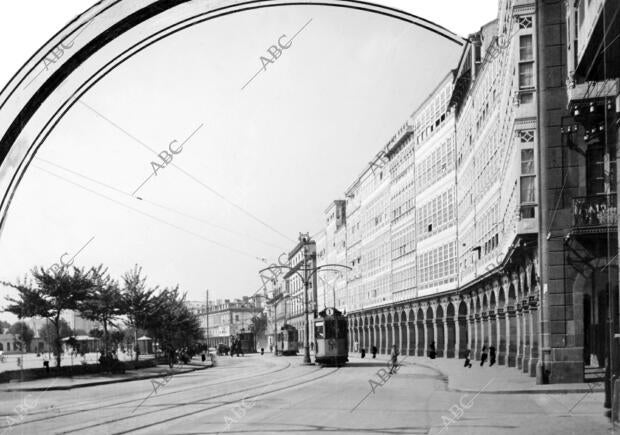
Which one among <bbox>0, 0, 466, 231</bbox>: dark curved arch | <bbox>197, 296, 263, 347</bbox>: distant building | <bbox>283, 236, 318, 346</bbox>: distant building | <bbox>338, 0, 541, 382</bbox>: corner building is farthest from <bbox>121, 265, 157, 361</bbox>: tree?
<bbox>197, 296, 263, 347</bbox>: distant building

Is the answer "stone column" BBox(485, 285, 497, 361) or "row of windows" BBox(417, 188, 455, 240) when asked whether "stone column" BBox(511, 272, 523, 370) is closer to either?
"stone column" BBox(485, 285, 497, 361)

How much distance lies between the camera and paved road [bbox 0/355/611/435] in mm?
15062

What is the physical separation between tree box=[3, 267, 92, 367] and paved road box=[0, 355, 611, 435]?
31.6 ft

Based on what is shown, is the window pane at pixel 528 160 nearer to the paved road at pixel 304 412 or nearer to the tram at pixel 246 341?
the paved road at pixel 304 412

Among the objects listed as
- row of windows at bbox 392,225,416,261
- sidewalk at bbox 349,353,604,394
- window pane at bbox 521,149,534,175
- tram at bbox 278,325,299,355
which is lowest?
tram at bbox 278,325,299,355

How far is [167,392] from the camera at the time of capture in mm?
27562

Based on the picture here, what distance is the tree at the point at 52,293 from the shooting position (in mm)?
36844

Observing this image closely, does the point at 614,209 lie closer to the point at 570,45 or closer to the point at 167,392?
the point at 570,45

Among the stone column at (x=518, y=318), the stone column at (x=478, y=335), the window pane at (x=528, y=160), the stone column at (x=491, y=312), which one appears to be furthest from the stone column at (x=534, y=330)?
the stone column at (x=478, y=335)

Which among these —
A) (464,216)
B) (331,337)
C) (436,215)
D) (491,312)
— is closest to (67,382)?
(331,337)

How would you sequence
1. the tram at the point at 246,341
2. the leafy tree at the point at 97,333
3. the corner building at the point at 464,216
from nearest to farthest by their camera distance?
the corner building at the point at 464,216 → the leafy tree at the point at 97,333 → the tram at the point at 246,341

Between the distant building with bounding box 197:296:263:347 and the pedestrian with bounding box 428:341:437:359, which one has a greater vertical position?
the pedestrian with bounding box 428:341:437:359

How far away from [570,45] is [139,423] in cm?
1615

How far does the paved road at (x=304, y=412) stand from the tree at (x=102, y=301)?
1159 centimetres
